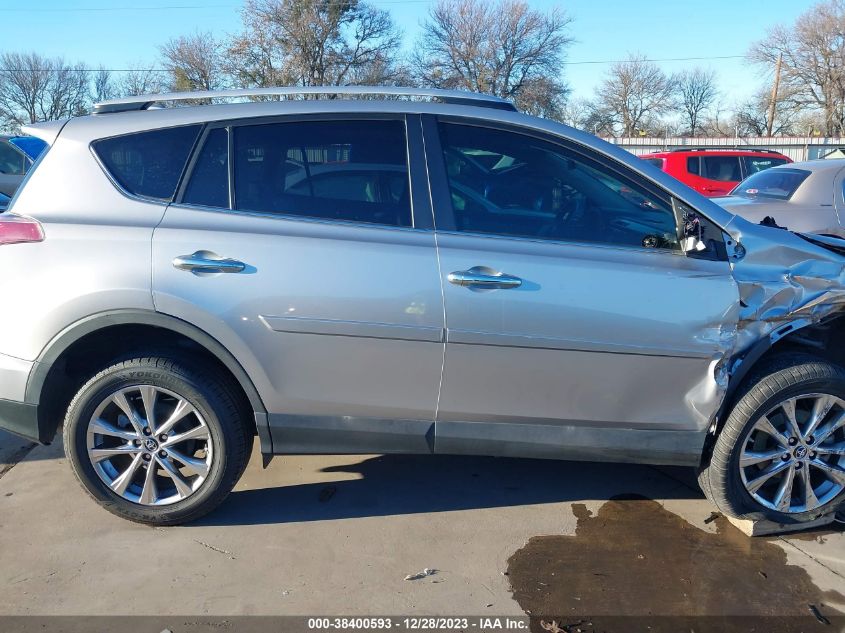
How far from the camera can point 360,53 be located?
39375mm

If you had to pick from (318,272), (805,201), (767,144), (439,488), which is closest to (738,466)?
(439,488)

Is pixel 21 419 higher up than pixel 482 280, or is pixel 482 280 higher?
pixel 482 280

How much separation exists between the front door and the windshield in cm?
546

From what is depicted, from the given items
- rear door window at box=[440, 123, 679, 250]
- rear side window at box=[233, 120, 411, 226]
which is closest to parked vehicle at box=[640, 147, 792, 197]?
rear door window at box=[440, 123, 679, 250]

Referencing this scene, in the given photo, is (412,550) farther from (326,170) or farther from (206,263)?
(326,170)

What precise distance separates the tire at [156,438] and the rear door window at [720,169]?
12831mm

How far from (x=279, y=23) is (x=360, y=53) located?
4.99 metres

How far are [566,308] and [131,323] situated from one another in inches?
75.9

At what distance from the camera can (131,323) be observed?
10.0 ft

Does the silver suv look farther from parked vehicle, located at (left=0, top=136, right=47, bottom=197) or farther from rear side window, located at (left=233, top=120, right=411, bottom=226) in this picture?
parked vehicle, located at (left=0, top=136, right=47, bottom=197)

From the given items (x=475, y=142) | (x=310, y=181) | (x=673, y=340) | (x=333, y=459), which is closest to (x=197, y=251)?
(x=310, y=181)

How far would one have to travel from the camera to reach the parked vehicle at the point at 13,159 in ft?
40.2

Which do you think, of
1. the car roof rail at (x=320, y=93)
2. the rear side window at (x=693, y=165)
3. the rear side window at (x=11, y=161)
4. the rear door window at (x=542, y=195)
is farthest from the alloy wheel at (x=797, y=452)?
the rear side window at (x=11, y=161)

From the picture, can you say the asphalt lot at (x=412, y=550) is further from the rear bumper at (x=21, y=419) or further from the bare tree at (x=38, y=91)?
the bare tree at (x=38, y=91)
